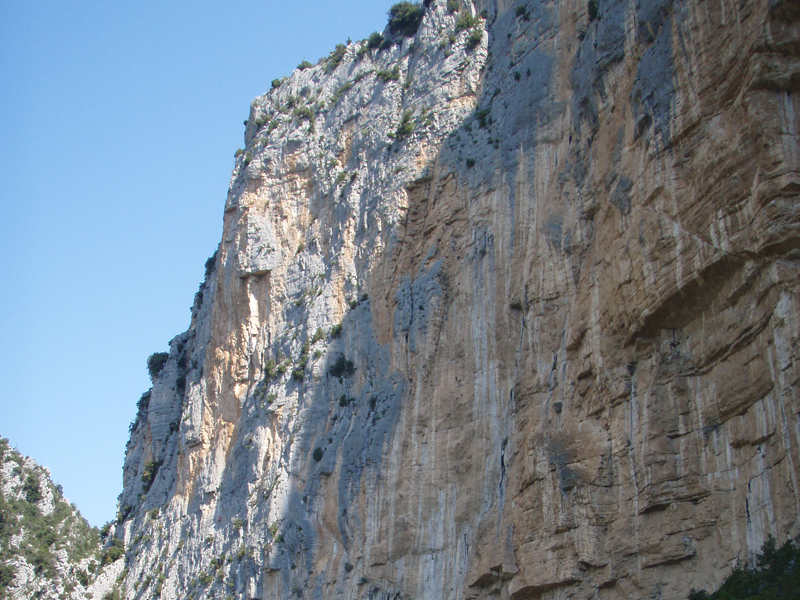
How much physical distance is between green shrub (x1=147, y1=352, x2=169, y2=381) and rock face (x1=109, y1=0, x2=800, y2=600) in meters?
2.35

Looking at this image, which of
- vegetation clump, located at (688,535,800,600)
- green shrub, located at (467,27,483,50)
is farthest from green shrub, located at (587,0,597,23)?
vegetation clump, located at (688,535,800,600)

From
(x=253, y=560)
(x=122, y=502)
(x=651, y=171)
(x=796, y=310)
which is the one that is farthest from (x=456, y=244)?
(x=122, y=502)

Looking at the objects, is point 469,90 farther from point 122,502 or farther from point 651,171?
point 122,502

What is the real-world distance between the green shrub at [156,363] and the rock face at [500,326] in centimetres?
235

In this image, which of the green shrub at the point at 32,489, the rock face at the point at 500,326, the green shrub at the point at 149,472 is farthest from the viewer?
the green shrub at the point at 32,489

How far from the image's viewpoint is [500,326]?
85.6ft

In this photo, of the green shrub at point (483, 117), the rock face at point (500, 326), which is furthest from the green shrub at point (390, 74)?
the green shrub at point (483, 117)

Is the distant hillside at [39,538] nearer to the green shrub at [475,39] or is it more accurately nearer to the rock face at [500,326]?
the rock face at [500,326]


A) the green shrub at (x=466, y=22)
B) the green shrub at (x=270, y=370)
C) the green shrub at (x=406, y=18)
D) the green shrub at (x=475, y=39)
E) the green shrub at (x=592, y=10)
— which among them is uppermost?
the green shrub at (x=406, y=18)

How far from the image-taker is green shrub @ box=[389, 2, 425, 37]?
38.1m

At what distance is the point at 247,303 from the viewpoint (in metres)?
38.7

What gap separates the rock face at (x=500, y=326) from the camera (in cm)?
1694

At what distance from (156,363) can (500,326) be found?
Answer: 27411 mm

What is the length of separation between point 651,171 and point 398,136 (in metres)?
16.0
